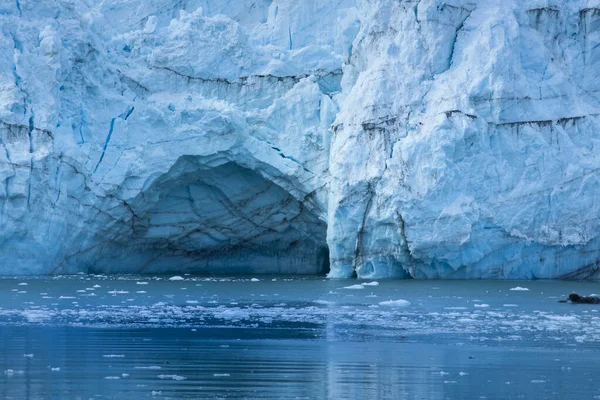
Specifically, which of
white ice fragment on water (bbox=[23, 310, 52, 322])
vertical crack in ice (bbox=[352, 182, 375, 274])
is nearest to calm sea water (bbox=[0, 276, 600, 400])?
white ice fragment on water (bbox=[23, 310, 52, 322])

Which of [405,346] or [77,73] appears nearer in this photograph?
[405,346]

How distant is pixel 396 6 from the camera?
68.9ft

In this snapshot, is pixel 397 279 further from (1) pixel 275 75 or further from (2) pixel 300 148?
(1) pixel 275 75

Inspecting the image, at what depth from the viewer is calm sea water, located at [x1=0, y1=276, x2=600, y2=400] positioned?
6.16 meters

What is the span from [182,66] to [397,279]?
6662 mm

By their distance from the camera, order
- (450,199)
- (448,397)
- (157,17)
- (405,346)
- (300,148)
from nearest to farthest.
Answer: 1. (448,397)
2. (405,346)
3. (450,199)
4. (300,148)
5. (157,17)

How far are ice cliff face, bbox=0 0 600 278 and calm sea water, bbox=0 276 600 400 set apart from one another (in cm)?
427

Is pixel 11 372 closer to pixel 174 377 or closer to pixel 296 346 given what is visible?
pixel 174 377

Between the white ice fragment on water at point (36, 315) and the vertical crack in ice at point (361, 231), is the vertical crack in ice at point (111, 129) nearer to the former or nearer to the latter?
the vertical crack in ice at point (361, 231)

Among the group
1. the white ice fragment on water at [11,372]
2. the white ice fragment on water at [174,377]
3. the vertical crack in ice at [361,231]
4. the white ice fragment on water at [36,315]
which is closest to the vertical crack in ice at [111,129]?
the vertical crack in ice at [361,231]

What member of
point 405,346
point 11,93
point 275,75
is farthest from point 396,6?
point 405,346

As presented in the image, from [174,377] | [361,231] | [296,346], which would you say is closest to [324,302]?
[296,346]

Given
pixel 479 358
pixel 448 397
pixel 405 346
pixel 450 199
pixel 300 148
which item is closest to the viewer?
pixel 448 397

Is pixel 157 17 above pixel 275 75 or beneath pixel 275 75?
above
